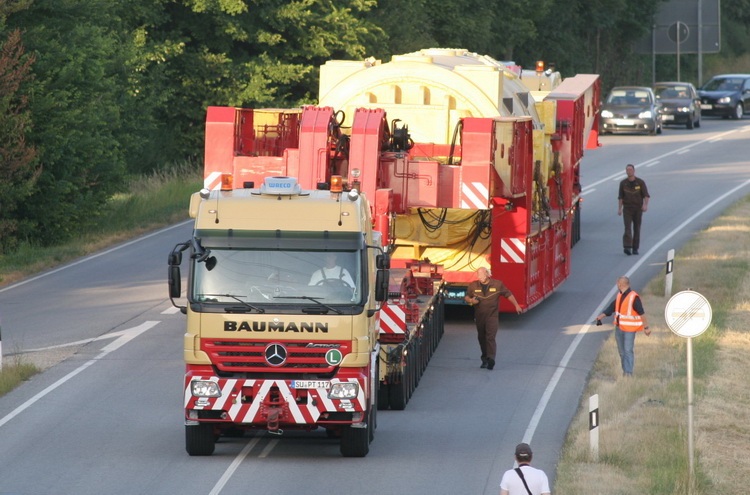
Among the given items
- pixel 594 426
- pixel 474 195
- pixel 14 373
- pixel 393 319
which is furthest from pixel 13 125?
pixel 594 426

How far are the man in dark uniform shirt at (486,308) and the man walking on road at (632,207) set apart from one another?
10458mm

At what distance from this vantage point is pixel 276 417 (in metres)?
14.5

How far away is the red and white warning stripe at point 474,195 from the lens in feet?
66.3

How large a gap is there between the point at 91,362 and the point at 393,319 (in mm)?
5031

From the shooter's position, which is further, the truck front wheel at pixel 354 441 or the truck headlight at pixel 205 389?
the truck front wheel at pixel 354 441

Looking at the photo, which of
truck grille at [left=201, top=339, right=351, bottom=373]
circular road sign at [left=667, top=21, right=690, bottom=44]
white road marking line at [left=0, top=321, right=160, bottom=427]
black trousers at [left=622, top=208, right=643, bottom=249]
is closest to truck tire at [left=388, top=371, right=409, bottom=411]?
truck grille at [left=201, top=339, right=351, bottom=373]

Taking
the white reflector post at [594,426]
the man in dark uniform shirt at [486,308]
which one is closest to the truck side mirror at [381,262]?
the white reflector post at [594,426]

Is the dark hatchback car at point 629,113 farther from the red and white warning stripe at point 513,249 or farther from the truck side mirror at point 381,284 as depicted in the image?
the truck side mirror at point 381,284

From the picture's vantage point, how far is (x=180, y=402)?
18.1 meters

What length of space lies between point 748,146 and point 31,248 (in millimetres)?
29789

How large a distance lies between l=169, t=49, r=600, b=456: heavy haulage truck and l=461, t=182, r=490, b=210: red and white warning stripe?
0.03 meters

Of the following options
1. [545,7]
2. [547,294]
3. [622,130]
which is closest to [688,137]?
[622,130]

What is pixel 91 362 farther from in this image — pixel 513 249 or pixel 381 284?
pixel 381 284

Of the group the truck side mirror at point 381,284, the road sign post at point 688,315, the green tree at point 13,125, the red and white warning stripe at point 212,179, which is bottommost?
the road sign post at point 688,315
